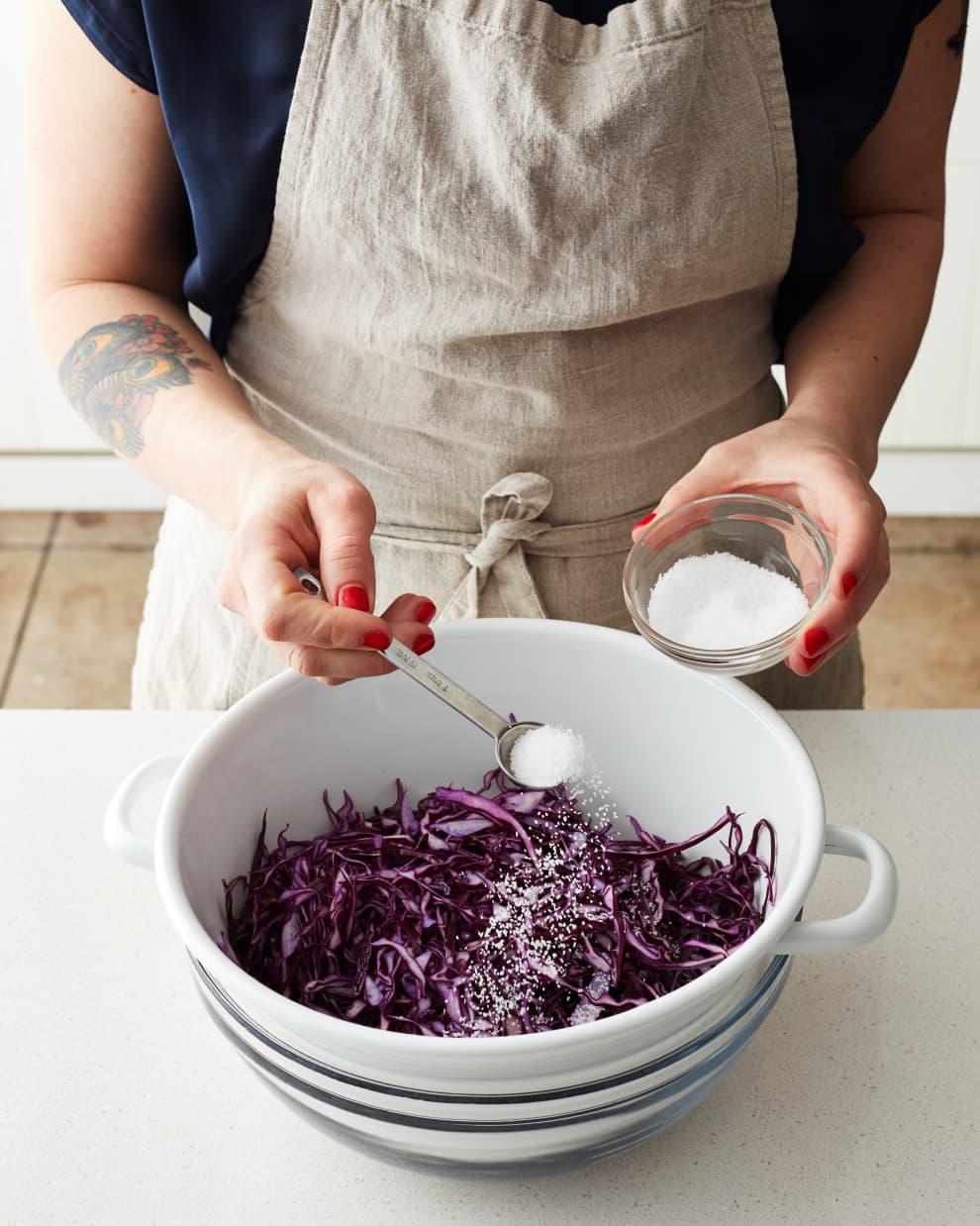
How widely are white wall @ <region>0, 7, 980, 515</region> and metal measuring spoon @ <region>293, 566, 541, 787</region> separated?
2004mm

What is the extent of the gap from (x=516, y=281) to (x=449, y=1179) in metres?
0.62

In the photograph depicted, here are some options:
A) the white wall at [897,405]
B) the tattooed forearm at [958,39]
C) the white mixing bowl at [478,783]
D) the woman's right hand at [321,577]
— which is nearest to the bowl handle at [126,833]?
the white mixing bowl at [478,783]

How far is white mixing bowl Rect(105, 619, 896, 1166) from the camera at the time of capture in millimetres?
553

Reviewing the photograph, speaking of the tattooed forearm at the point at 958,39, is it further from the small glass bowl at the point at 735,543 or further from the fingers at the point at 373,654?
the fingers at the point at 373,654

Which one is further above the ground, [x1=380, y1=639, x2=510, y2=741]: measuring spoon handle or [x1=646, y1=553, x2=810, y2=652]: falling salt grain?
[x1=646, y1=553, x2=810, y2=652]: falling salt grain

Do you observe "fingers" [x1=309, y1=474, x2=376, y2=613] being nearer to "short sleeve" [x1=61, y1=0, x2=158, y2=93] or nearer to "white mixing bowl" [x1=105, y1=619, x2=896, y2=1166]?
"white mixing bowl" [x1=105, y1=619, x2=896, y2=1166]

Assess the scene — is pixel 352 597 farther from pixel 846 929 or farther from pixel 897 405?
pixel 897 405

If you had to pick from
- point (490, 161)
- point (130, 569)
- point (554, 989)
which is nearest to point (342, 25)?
point (490, 161)

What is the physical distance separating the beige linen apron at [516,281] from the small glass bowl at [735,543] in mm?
202

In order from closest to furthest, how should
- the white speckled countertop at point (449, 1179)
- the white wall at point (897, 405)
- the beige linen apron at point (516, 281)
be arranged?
the white speckled countertop at point (449, 1179) < the beige linen apron at point (516, 281) < the white wall at point (897, 405)

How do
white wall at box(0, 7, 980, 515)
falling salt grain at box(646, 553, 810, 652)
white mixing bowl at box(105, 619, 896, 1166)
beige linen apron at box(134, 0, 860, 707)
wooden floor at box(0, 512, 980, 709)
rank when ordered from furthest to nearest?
1. wooden floor at box(0, 512, 980, 709)
2. white wall at box(0, 7, 980, 515)
3. beige linen apron at box(134, 0, 860, 707)
4. falling salt grain at box(646, 553, 810, 652)
5. white mixing bowl at box(105, 619, 896, 1166)

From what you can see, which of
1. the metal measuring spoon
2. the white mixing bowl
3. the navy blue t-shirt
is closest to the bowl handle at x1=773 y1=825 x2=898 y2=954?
the white mixing bowl

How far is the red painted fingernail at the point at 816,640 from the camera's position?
2.38 ft

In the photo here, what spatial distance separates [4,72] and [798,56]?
1901mm
